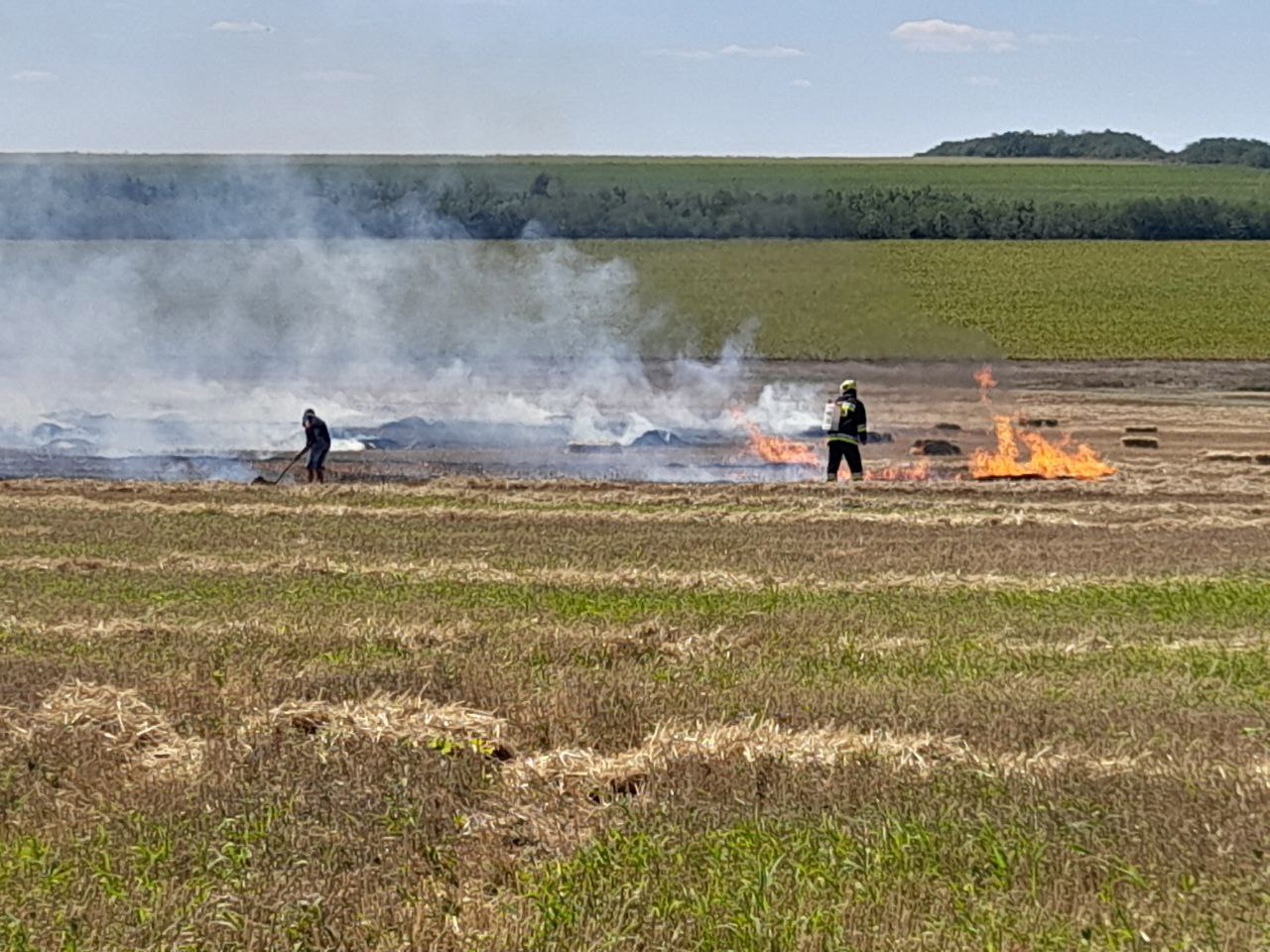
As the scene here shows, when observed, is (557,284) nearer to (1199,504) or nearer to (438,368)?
(438,368)

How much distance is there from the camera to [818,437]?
1531 inches

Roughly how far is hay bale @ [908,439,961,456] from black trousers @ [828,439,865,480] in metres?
6.13

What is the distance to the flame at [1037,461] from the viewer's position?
33.1 meters

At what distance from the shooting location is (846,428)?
30.6 metres

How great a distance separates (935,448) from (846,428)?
22.7 feet

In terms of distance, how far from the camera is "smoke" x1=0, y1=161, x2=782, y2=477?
44.3 metres

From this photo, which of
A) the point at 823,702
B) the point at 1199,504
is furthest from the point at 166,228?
the point at 823,702

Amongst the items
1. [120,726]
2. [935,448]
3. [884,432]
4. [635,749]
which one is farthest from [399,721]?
[884,432]

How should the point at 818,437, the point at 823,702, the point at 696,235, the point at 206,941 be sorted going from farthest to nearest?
the point at 696,235 < the point at 818,437 < the point at 823,702 < the point at 206,941

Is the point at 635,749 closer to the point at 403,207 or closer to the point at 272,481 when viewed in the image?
the point at 272,481

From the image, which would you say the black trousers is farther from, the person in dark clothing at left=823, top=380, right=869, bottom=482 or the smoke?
the smoke

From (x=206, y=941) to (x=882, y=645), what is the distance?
27.1ft

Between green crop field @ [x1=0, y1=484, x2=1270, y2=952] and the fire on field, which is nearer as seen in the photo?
green crop field @ [x1=0, y1=484, x2=1270, y2=952]

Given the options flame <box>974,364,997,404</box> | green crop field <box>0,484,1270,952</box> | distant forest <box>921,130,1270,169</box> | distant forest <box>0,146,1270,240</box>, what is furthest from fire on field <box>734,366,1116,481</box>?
distant forest <box>921,130,1270,169</box>
